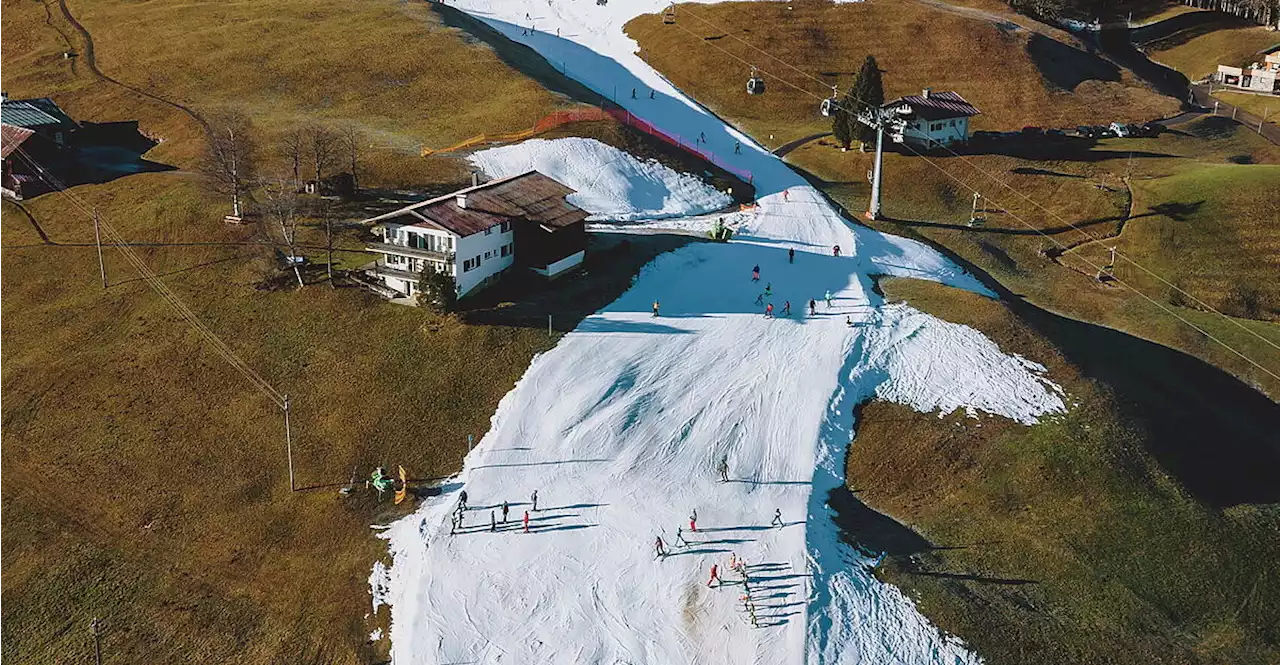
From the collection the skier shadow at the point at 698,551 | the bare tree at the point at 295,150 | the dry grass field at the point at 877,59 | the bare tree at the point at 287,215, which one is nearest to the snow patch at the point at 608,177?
the bare tree at the point at 295,150

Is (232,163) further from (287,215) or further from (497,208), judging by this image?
(497,208)

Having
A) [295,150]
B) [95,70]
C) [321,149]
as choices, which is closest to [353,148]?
[321,149]

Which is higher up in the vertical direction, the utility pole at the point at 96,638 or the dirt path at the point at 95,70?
the dirt path at the point at 95,70

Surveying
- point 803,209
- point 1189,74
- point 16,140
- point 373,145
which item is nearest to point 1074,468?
point 803,209

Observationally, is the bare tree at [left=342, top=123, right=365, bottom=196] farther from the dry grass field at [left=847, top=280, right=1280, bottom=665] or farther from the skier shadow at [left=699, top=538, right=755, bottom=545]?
the skier shadow at [left=699, top=538, right=755, bottom=545]

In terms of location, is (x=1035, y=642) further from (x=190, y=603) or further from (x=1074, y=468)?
(x=190, y=603)

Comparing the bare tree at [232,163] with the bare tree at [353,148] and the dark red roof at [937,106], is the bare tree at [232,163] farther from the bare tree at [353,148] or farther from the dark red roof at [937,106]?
the dark red roof at [937,106]
